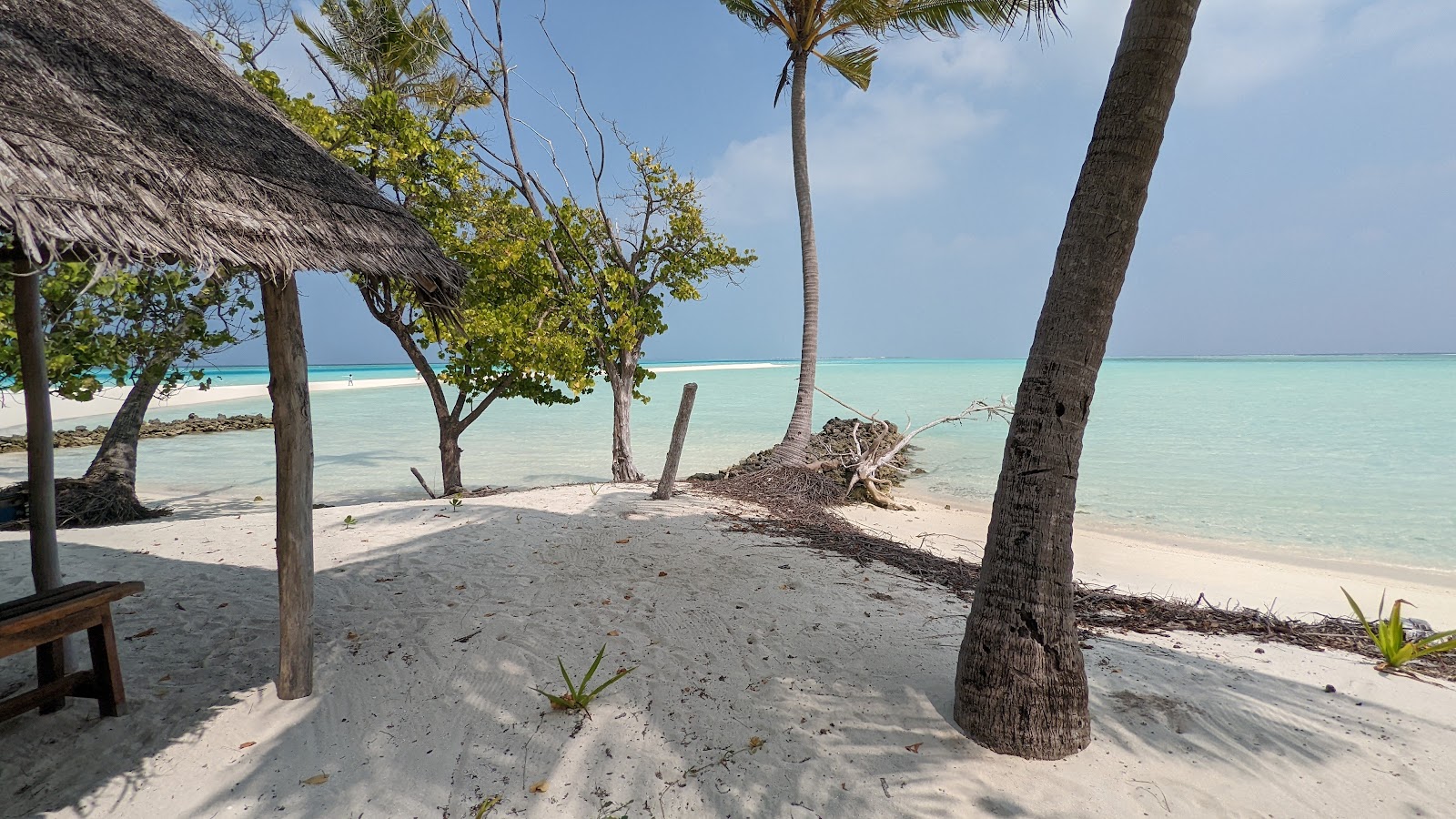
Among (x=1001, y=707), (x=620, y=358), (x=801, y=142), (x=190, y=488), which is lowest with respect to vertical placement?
(x=190, y=488)

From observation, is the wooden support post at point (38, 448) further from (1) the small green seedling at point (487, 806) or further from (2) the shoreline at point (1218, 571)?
(2) the shoreline at point (1218, 571)

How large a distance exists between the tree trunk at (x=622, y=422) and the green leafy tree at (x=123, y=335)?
4964 mm

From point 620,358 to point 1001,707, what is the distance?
8.74 meters

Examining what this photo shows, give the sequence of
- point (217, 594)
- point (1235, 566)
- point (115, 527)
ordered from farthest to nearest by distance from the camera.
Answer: point (1235, 566) < point (115, 527) < point (217, 594)

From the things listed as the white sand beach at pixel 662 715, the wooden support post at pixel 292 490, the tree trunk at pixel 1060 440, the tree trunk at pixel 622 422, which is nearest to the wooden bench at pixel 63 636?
the white sand beach at pixel 662 715

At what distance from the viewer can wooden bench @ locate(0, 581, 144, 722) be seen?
3109mm

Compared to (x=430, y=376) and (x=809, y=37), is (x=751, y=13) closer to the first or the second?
(x=809, y=37)

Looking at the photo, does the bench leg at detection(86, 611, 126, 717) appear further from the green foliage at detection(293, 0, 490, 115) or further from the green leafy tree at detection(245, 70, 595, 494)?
the green foliage at detection(293, 0, 490, 115)

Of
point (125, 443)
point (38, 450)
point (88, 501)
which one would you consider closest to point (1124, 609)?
point (38, 450)

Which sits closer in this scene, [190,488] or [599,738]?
[599,738]

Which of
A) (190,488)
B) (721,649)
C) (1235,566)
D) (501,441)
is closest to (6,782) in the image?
(721,649)

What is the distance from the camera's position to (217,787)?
10.1 ft

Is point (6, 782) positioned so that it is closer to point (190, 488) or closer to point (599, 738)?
point (599, 738)

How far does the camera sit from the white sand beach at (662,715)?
289cm
